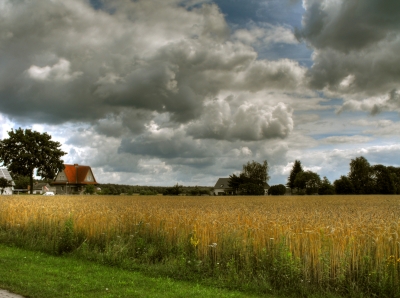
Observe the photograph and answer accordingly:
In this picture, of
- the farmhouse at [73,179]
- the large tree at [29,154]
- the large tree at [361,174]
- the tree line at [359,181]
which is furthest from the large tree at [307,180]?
the large tree at [29,154]

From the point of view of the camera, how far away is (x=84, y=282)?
9.62 meters

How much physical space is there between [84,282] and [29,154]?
214 ft

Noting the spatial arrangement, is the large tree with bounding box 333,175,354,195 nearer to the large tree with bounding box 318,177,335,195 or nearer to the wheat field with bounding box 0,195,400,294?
the large tree with bounding box 318,177,335,195

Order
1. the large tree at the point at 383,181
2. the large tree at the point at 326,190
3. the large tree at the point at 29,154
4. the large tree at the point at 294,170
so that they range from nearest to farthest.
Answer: the large tree at the point at 29,154, the large tree at the point at 326,190, the large tree at the point at 383,181, the large tree at the point at 294,170

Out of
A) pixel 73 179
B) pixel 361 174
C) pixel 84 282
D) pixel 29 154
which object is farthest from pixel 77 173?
pixel 84 282

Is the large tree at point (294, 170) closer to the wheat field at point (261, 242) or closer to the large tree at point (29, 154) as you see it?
the large tree at point (29, 154)

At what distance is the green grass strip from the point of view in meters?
8.73

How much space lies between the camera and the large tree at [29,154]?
68.0 m

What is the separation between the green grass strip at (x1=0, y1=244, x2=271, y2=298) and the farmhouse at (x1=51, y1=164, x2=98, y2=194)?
9121cm

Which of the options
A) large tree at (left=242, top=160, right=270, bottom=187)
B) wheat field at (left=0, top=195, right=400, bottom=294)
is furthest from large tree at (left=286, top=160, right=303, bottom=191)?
wheat field at (left=0, top=195, right=400, bottom=294)

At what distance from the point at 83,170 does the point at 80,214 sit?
90208 mm

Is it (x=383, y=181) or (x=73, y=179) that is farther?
(x=383, y=181)

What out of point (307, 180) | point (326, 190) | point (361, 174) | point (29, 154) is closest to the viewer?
point (29, 154)

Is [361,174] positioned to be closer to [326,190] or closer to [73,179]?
[326,190]
